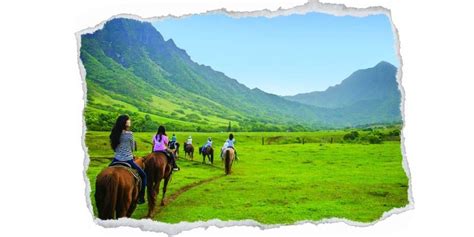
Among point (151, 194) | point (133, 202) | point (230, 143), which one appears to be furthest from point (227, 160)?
point (133, 202)

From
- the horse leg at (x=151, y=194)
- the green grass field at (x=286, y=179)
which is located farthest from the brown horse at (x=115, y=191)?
the green grass field at (x=286, y=179)

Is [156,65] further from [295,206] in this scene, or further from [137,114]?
[295,206]

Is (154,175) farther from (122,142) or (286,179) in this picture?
(286,179)

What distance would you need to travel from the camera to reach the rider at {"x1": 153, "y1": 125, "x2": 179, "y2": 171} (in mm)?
9336

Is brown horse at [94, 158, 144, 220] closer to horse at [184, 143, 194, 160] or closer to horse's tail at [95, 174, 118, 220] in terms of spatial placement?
horse's tail at [95, 174, 118, 220]

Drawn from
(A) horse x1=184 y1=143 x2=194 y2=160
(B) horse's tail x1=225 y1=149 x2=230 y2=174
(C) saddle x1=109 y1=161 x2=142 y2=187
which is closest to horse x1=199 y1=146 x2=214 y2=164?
(A) horse x1=184 y1=143 x2=194 y2=160

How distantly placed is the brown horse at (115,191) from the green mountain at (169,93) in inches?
51.5

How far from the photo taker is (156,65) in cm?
1002

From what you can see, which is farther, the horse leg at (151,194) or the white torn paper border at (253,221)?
the horse leg at (151,194)

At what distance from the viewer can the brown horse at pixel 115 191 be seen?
7961 millimetres

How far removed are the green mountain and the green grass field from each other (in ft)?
0.82

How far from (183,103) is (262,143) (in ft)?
4.90

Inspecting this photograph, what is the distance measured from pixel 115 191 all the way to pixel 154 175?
1.12 metres

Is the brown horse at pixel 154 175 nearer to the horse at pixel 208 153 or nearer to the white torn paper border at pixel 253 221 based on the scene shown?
the white torn paper border at pixel 253 221
